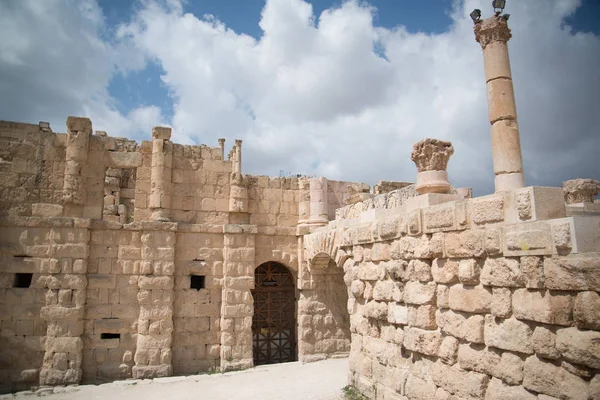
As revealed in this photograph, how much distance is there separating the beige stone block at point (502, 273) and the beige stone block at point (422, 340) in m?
1.18

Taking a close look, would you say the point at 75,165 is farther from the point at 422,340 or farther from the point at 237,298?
the point at 422,340

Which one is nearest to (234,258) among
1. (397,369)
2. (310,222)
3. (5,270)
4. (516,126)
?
(310,222)

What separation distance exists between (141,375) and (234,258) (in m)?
3.34

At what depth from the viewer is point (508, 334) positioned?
14.5 feet

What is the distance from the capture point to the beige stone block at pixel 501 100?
232 inches

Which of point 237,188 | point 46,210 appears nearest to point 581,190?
point 237,188

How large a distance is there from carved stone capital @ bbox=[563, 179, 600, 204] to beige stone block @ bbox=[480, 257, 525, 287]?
14.1 feet

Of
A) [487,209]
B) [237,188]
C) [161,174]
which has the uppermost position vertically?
[161,174]

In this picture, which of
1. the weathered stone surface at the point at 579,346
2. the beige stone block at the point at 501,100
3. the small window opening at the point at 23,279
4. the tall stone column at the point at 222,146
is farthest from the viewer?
the tall stone column at the point at 222,146

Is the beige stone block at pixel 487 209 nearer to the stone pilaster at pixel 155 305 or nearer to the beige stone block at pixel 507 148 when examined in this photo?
the beige stone block at pixel 507 148

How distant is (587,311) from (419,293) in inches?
91.6

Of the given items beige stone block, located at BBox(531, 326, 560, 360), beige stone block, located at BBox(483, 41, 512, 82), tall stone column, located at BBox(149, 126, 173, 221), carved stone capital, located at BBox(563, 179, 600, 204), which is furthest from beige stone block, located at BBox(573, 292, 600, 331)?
tall stone column, located at BBox(149, 126, 173, 221)

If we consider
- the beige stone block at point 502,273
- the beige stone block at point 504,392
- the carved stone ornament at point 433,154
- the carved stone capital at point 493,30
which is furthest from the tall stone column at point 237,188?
the beige stone block at point 504,392

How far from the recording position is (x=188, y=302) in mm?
10602
